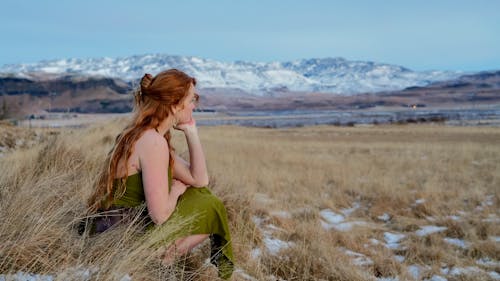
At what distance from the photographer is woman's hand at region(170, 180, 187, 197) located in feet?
10.9

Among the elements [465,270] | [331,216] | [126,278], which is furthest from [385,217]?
[126,278]

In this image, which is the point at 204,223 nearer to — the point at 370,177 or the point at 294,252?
the point at 294,252

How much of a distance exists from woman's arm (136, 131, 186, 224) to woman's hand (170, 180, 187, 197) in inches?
9.6

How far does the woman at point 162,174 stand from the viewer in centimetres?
302

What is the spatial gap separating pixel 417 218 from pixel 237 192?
3.12 meters

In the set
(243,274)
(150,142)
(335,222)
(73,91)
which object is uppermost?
(150,142)

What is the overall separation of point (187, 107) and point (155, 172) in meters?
0.54

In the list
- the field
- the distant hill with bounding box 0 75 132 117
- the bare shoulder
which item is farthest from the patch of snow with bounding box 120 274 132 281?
the distant hill with bounding box 0 75 132 117

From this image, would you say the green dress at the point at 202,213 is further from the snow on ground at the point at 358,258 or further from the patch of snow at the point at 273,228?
the patch of snow at the point at 273,228

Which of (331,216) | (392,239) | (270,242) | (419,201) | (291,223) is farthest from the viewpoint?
(419,201)

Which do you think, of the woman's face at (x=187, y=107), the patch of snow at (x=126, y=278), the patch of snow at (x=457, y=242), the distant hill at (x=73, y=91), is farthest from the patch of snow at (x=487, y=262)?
the distant hill at (x=73, y=91)

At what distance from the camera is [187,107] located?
3336 mm

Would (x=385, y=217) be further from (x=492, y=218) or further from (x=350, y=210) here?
(x=492, y=218)

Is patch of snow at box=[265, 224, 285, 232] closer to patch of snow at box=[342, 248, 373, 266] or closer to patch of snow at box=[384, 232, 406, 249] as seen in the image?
patch of snow at box=[342, 248, 373, 266]
